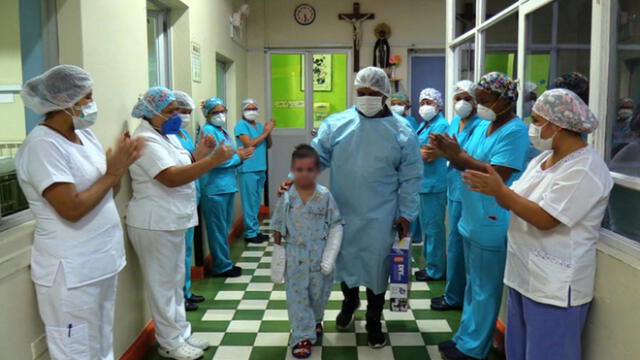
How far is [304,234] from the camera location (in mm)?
2605

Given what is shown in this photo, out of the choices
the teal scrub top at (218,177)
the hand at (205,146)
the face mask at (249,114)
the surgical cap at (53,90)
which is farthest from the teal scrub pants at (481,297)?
the face mask at (249,114)

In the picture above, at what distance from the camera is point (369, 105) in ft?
8.57

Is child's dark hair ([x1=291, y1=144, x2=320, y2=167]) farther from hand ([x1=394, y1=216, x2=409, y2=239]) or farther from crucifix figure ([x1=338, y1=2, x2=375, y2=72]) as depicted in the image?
crucifix figure ([x1=338, y1=2, x2=375, y2=72])

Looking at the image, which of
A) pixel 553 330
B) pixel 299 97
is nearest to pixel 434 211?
pixel 553 330

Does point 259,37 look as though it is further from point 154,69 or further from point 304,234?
point 304,234

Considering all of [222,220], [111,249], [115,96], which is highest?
[115,96]

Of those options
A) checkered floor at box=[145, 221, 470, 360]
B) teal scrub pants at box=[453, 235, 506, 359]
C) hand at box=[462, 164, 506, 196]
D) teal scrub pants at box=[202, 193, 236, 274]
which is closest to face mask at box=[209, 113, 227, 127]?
teal scrub pants at box=[202, 193, 236, 274]

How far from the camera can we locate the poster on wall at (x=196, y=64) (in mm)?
3738

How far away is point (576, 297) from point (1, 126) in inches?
85.1

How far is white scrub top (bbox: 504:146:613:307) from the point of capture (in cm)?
162

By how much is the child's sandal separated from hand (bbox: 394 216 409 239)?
771mm

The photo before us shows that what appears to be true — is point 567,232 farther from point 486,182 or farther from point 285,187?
point 285,187

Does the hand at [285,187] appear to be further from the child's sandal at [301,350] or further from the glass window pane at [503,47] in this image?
the glass window pane at [503,47]

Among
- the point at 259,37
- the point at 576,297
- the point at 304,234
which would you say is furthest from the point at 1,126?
the point at 259,37
